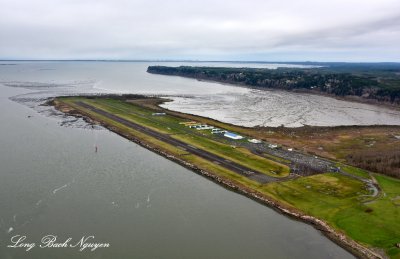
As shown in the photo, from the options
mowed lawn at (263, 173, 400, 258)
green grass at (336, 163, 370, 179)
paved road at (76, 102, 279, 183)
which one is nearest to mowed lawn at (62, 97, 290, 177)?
paved road at (76, 102, 279, 183)

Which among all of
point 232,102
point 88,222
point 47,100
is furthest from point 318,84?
point 88,222

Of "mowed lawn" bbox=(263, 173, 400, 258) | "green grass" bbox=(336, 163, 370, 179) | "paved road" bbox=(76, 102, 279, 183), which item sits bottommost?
"mowed lawn" bbox=(263, 173, 400, 258)

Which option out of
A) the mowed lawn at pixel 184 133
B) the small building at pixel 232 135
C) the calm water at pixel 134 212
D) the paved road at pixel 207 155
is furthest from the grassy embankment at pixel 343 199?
the small building at pixel 232 135

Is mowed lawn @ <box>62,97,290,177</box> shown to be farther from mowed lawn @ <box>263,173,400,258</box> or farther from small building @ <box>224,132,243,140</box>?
mowed lawn @ <box>263,173,400,258</box>

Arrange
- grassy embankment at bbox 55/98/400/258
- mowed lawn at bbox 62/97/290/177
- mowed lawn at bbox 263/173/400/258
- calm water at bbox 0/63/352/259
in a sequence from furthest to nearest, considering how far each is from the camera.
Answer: mowed lawn at bbox 62/97/290/177, grassy embankment at bbox 55/98/400/258, mowed lawn at bbox 263/173/400/258, calm water at bbox 0/63/352/259

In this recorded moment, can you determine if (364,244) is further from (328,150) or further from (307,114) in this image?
(307,114)

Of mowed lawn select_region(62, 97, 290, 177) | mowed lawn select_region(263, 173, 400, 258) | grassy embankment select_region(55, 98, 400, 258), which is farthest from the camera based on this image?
mowed lawn select_region(62, 97, 290, 177)

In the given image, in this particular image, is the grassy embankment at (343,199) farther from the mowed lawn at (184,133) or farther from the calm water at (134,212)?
the calm water at (134,212)
